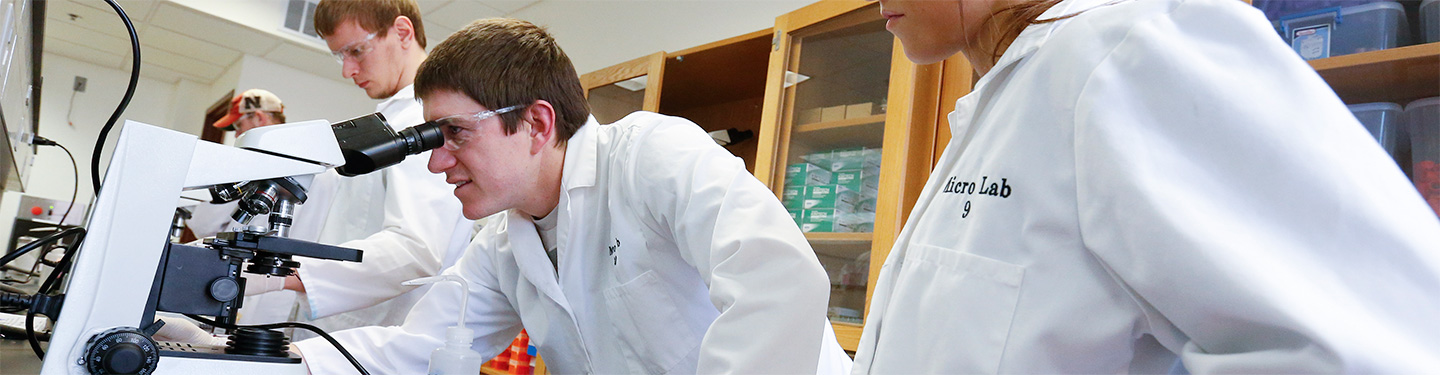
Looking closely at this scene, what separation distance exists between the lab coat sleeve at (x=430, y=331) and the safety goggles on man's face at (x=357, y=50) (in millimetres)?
656

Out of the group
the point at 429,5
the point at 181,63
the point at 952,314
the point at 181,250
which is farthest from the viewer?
the point at 181,63

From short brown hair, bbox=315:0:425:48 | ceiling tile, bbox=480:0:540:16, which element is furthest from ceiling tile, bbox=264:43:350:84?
short brown hair, bbox=315:0:425:48

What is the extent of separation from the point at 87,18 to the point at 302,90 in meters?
1.22

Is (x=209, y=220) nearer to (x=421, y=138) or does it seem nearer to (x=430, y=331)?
(x=430, y=331)

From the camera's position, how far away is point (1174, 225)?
453 mm

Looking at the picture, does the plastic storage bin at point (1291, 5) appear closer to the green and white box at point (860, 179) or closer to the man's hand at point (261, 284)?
the green and white box at point (860, 179)

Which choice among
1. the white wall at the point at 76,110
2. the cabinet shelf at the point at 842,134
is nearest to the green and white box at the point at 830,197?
the cabinet shelf at the point at 842,134

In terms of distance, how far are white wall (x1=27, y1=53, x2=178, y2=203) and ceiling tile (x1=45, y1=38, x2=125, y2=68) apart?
0.11m

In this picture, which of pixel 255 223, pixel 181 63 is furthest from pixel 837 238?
pixel 181 63

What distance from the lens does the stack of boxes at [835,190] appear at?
6.50ft

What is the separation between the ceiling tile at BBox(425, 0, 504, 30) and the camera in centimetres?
407

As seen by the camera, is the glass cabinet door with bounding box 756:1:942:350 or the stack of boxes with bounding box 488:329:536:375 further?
the stack of boxes with bounding box 488:329:536:375

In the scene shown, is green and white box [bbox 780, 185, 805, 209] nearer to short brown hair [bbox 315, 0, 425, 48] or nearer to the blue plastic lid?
short brown hair [bbox 315, 0, 425, 48]

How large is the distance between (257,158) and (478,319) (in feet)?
1.99
